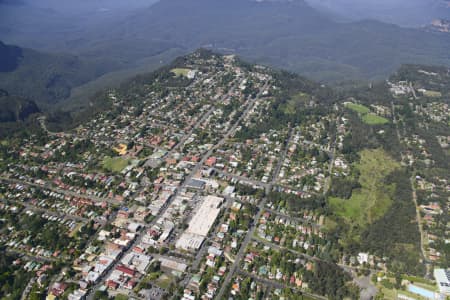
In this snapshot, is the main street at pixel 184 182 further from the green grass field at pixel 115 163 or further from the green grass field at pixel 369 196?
the green grass field at pixel 369 196

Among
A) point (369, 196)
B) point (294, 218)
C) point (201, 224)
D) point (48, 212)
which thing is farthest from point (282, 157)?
point (48, 212)

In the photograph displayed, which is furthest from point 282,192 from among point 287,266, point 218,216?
point 287,266

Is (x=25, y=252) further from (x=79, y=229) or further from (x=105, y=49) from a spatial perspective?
(x=105, y=49)

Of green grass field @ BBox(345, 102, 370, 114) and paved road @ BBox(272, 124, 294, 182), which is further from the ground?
green grass field @ BBox(345, 102, 370, 114)

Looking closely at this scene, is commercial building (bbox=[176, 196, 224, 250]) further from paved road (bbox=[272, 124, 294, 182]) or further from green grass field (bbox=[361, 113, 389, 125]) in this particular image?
Answer: green grass field (bbox=[361, 113, 389, 125])

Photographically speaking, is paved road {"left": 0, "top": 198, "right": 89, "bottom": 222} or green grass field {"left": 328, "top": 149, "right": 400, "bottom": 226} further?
green grass field {"left": 328, "top": 149, "right": 400, "bottom": 226}

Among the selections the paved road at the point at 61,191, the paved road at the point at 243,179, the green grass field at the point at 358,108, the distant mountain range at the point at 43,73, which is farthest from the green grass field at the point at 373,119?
the distant mountain range at the point at 43,73

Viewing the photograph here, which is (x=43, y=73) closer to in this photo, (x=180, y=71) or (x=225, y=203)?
(x=180, y=71)

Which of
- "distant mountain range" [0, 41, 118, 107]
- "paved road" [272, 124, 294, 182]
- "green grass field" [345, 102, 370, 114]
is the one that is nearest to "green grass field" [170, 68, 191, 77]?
"paved road" [272, 124, 294, 182]
